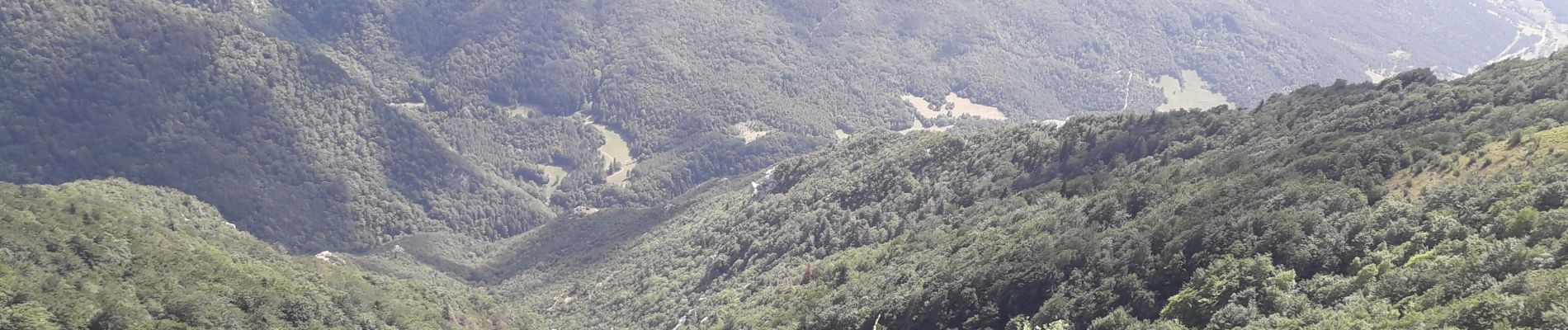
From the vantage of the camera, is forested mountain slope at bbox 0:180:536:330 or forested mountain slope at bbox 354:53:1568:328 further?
forested mountain slope at bbox 0:180:536:330

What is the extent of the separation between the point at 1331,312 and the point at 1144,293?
14.3 m

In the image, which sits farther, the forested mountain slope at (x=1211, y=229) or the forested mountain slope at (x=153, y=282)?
the forested mountain slope at (x=153, y=282)

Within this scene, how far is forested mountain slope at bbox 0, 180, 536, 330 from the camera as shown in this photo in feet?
285

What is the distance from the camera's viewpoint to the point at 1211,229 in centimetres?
6994

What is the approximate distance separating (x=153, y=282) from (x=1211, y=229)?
308ft

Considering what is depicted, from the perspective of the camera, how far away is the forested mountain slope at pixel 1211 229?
178ft

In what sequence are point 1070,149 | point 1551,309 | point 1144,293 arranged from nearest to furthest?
point 1551,309 → point 1144,293 → point 1070,149

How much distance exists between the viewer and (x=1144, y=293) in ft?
218

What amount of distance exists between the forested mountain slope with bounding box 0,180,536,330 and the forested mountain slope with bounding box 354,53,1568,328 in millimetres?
36547

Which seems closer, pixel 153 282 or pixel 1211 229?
pixel 1211 229

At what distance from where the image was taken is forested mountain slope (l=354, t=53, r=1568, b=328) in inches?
2141

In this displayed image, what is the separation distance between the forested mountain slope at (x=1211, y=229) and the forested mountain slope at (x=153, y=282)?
36.5m

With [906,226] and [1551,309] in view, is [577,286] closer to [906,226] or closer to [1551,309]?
[906,226]

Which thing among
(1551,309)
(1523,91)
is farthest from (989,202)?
(1551,309)
